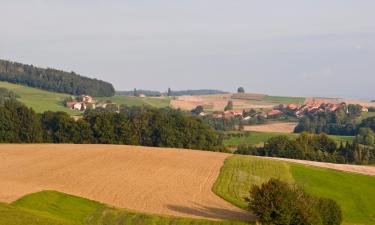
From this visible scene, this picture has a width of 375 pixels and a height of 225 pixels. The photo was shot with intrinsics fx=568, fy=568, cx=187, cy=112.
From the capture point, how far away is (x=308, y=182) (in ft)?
251

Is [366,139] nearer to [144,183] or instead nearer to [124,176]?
[124,176]

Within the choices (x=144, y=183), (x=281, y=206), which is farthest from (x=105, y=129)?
(x=281, y=206)

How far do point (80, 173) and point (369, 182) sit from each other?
4042 cm

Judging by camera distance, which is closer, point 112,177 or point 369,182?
point 112,177

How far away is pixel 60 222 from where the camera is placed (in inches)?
1574

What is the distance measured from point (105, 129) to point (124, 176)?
5490 centimetres

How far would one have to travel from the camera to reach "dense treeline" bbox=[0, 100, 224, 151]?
396 feet

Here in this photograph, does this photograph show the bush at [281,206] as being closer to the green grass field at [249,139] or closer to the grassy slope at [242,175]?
the grassy slope at [242,175]

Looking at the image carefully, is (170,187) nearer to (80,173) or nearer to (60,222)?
(80,173)

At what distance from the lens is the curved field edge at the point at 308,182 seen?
206ft

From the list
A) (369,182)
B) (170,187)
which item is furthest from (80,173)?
(369,182)

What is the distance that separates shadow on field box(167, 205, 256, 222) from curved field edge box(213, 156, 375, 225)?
3233 millimetres

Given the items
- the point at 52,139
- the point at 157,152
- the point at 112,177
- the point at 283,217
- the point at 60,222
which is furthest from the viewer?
the point at 52,139

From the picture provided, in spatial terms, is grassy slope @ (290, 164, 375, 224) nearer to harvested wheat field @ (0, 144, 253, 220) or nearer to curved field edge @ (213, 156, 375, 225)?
curved field edge @ (213, 156, 375, 225)
